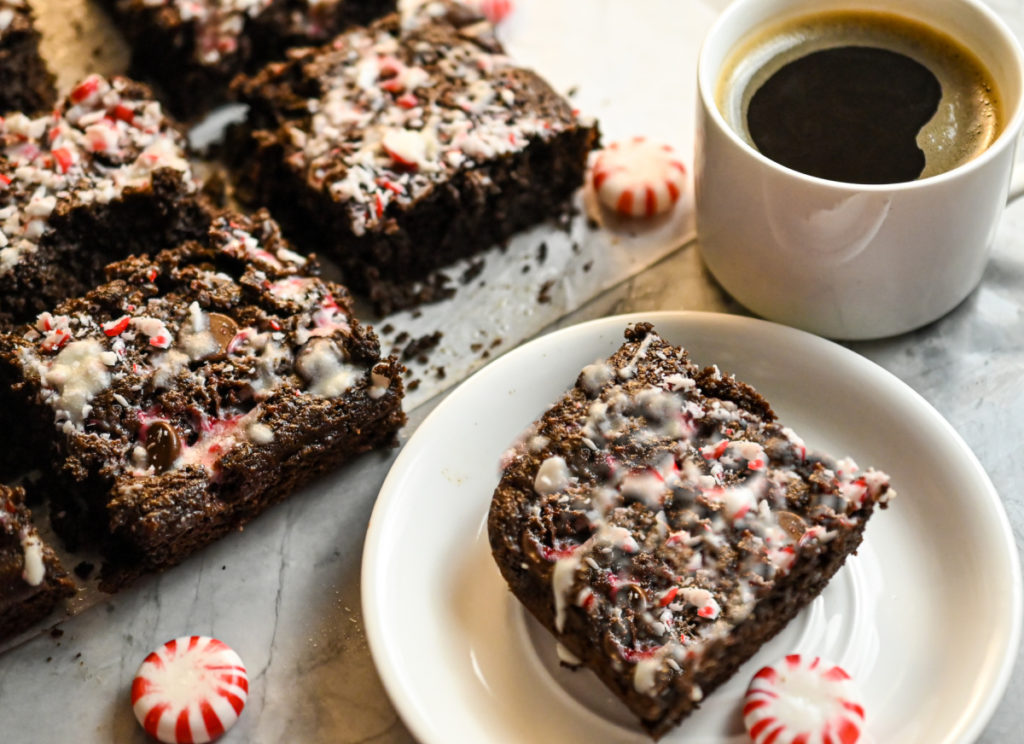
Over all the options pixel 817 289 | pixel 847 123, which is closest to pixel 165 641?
pixel 817 289

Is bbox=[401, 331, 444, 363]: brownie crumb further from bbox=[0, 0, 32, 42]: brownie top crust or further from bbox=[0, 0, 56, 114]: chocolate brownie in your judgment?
bbox=[0, 0, 32, 42]: brownie top crust

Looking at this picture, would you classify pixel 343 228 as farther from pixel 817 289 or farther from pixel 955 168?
pixel 955 168

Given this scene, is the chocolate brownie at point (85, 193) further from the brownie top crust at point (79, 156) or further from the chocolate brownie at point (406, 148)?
the chocolate brownie at point (406, 148)

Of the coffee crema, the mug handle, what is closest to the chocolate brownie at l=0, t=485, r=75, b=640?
the coffee crema

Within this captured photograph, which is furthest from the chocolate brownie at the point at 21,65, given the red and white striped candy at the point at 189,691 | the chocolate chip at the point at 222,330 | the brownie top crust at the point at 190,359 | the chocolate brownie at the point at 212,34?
the red and white striped candy at the point at 189,691

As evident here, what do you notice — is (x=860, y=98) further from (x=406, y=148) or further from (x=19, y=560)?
(x=19, y=560)
